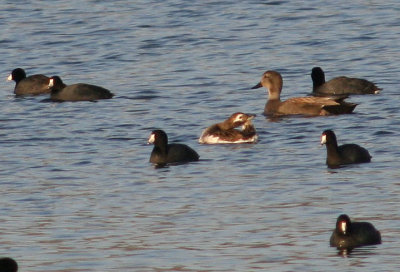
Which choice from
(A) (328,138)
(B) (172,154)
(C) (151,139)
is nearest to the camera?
(A) (328,138)

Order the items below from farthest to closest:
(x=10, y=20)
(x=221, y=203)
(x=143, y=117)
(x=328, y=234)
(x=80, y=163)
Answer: (x=10, y=20)
(x=143, y=117)
(x=80, y=163)
(x=221, y=203)
(x=328, y=234)

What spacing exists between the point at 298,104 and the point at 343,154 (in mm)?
6177

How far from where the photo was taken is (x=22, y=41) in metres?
38.2

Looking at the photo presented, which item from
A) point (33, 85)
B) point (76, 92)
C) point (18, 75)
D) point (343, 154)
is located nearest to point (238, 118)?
point (343, 154)

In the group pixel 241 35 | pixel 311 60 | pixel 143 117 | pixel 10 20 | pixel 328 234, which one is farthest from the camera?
pixel 10 20

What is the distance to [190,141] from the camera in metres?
24.4

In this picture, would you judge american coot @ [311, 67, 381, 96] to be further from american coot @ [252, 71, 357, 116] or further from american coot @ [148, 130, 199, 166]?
american coot @ [148, 130, 199, 166]

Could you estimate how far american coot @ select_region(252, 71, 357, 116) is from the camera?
2690 cm

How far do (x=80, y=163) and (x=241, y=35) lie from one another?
16020 millimetres

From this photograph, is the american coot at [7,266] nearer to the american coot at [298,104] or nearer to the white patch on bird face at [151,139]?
the white patch on bird face at [151,139]

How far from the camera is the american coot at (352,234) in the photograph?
15875mm

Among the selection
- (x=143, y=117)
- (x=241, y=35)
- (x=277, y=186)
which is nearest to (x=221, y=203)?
(x=277, y=186)

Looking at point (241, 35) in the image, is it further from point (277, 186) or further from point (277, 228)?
point (277, 228)

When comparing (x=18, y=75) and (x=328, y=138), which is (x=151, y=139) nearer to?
(x=328, y=138)
